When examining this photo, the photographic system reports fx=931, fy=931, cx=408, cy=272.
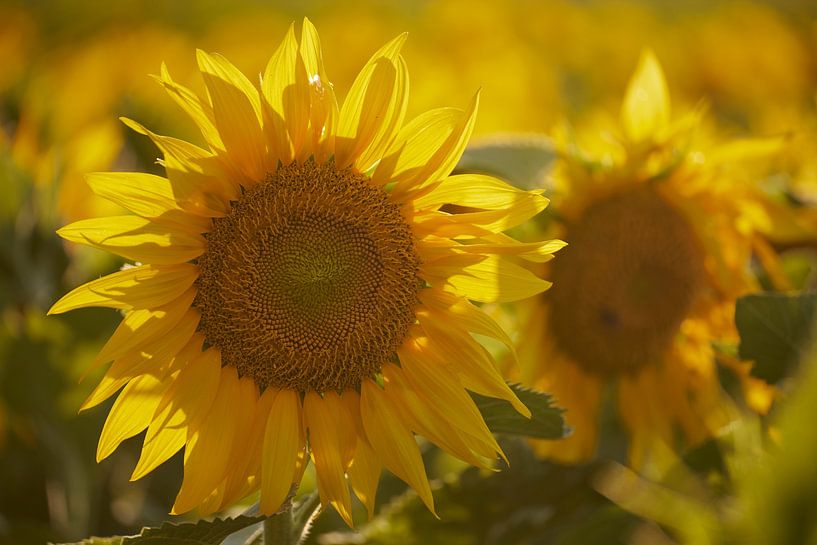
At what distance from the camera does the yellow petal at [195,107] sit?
833mm

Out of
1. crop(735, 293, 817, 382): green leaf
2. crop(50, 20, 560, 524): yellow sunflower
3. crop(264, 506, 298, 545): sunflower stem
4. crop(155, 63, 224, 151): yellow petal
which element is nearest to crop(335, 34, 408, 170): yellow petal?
crop(50, 20, 560, 524): yellow sunflower

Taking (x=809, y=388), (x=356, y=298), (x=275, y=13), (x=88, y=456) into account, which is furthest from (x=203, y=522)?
(x=275, y=13)

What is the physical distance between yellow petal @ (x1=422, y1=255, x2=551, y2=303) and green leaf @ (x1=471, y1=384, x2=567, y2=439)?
0.30 ft

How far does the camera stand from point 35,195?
1.59m

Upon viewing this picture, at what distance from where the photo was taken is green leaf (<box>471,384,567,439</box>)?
2.99 ft

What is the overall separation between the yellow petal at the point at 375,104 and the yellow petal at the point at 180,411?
Result: 0.26 m

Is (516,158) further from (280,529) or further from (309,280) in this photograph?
(280,529)

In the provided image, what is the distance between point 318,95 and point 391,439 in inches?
13.0

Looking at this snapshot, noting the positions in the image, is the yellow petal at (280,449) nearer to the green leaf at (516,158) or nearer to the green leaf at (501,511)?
the green leaf at (501,511)

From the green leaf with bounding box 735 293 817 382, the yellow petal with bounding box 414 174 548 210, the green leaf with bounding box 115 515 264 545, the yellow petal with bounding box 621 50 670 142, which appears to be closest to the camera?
the green leaf with bounding box 115 515 264 545

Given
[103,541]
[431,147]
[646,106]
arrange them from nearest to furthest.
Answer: [103,541], [431,147], [646,106]

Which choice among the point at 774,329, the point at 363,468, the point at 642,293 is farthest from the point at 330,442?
the point at 642,293

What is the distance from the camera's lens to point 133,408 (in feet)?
2.82

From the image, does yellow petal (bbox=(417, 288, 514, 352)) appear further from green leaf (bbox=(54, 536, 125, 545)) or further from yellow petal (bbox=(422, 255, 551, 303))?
green leaf (bbox=(54, 536, 125, 545))
